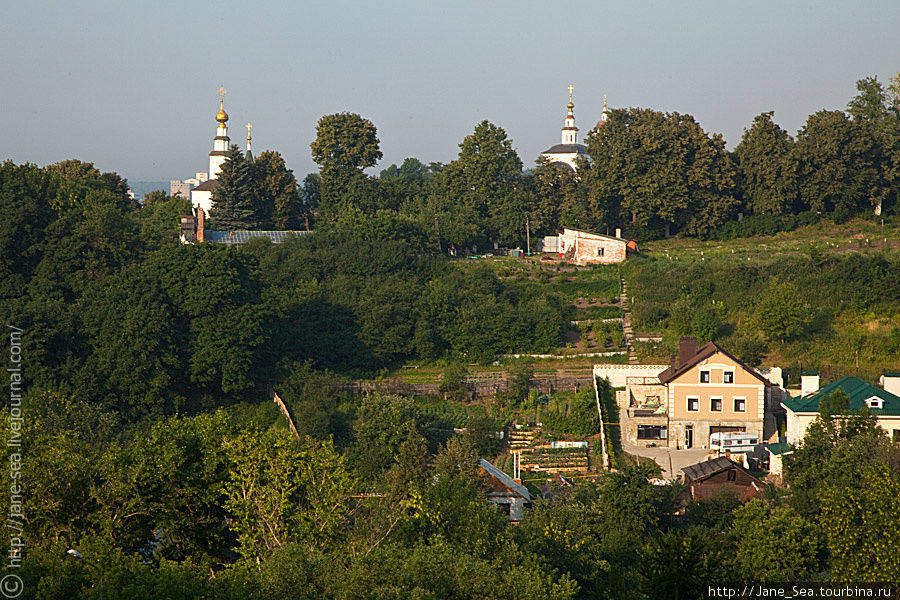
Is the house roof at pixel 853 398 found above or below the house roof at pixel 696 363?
below

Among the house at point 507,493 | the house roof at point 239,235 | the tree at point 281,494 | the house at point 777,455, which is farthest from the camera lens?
the house roof at point 239,235

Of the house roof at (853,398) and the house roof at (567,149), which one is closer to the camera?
the house roof at (853,398)

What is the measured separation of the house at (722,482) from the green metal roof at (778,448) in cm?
153

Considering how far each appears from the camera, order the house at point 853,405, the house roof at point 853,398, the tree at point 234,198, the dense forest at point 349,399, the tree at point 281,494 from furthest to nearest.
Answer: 1. the tree at point 234,198
2. the house roof at point 853,398
3. the house at point 853,405
4. the tree at point 281,494
5. the dense forest at point 349,399

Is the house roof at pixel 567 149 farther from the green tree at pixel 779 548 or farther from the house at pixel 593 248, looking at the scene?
the green tree at pixel 779 548

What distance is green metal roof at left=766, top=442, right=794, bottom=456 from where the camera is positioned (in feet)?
70.1

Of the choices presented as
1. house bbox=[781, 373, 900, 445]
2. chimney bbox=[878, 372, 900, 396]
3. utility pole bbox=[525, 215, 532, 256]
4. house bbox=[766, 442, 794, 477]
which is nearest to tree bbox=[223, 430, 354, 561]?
house bbox=[766, 442, 794, 477]

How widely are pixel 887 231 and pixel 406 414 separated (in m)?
23.9

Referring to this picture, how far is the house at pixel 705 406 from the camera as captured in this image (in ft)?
78.2

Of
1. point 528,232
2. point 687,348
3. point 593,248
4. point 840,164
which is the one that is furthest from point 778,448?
point 528,232

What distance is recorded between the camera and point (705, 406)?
951 inches

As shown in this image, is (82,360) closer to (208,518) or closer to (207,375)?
(207,375)

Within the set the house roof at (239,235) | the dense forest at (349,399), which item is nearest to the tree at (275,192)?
the dense forest at (349,399)

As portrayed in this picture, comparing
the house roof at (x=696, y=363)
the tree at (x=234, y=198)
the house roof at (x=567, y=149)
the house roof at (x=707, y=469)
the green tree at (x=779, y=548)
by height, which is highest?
the house roof at (x=567, y=149)
